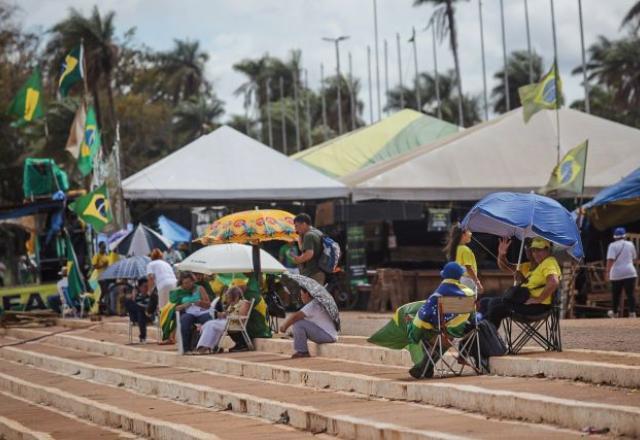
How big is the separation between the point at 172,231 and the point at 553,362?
1908 cm

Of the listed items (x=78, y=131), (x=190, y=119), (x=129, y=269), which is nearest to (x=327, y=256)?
(x=129, y=269)

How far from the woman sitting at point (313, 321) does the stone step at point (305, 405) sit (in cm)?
110

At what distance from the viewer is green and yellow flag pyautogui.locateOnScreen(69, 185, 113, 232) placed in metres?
25.6

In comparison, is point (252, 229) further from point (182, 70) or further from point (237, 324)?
point (182, 70)

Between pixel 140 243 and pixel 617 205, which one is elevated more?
pixel 617 205

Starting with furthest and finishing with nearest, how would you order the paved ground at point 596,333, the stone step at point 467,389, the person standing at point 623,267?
the person standing at point 623,267 < the paved ground at point 596,333 < the stone step at point 467,389

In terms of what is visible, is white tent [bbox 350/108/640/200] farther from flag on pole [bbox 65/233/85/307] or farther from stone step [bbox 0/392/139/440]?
stone step [bbox 0/392/139/440]

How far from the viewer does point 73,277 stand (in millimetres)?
26688

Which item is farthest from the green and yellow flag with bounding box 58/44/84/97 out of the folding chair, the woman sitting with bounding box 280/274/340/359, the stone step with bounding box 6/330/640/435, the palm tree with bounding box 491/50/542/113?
the palm tree with bounding box 491/50/542/113

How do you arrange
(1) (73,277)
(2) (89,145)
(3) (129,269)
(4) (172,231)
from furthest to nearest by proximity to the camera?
(4) (172,231)
(2) (89,145)
(1) (73,277)
(3) (129,269)

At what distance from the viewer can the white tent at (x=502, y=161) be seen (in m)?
27.8

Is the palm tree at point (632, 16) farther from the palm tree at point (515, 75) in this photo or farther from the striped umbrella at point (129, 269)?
the striped umbrella at point (129, 269)

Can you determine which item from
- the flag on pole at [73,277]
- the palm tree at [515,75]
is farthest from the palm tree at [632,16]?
the flag on pole at [73,277]

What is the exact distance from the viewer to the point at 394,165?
29203 mm
